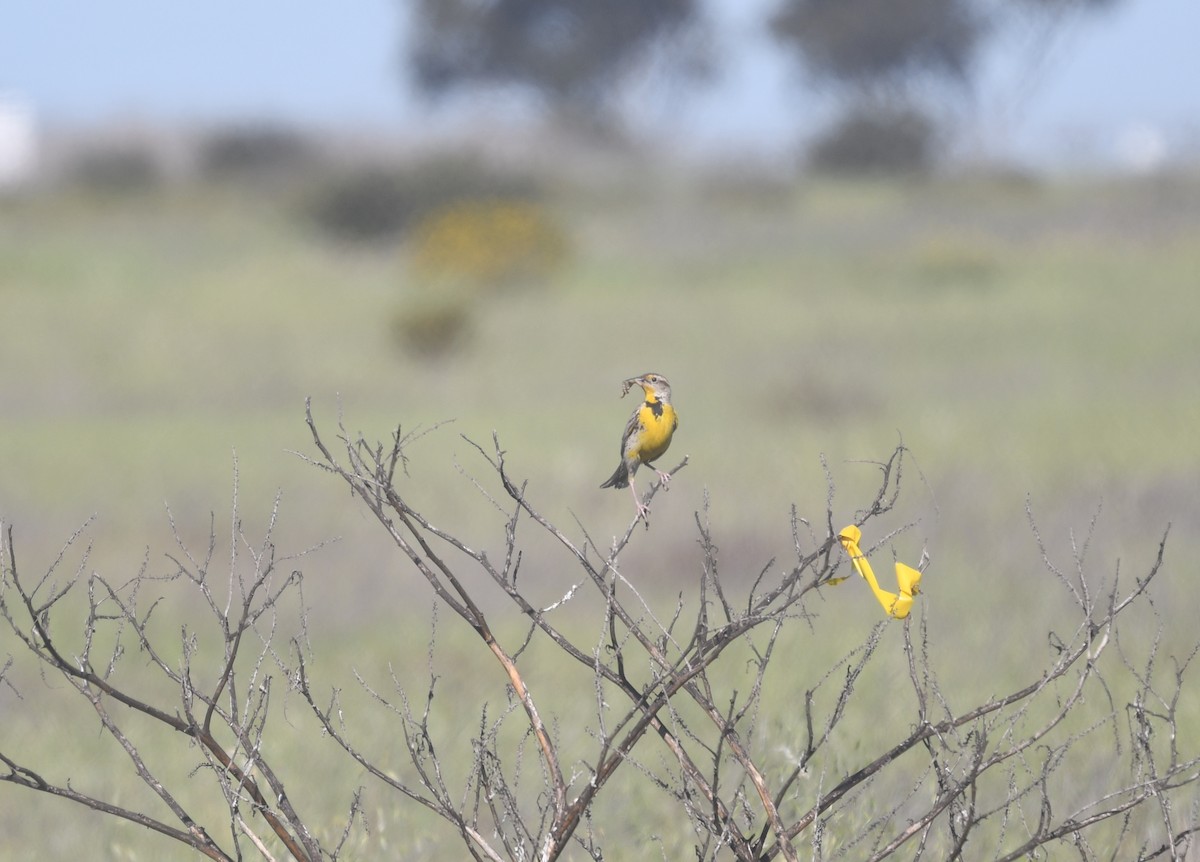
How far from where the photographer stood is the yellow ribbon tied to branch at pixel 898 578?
273 centimetres

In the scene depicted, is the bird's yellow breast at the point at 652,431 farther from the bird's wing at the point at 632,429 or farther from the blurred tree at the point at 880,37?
the blurred tree at the point at 880,37

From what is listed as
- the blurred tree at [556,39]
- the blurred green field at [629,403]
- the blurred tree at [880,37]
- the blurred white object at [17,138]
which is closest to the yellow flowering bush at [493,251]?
→ the blurred green field at [629,403]

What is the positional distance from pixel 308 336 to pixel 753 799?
785 inches

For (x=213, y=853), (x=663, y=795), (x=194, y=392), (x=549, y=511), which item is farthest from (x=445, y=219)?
(x=213, y=853)

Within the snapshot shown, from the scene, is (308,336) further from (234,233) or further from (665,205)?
(665,205)

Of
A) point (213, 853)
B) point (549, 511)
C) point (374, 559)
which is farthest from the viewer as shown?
point (549, 511)

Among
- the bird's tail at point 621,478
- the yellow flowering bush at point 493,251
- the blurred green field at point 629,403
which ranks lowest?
the bird's tail at point 621,478

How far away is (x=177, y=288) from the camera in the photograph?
27.7m

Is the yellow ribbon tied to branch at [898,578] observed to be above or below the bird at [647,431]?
below

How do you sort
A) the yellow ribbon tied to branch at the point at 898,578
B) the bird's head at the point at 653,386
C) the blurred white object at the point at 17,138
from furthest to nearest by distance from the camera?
the blurred white object at the point at 17,138 < the bird's head at the point at 653,386 < the yellow ribbon tied to branch at the point at 898,578

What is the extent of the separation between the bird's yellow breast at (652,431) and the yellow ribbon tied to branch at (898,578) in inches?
16.0

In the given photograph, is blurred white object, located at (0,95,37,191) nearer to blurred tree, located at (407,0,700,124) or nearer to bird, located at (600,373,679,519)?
blurred tree, located at (407,0,700,124)

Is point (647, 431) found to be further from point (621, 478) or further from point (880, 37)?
point (880, 37)

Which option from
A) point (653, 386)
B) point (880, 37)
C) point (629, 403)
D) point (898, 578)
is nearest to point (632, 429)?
point (653, 386)
